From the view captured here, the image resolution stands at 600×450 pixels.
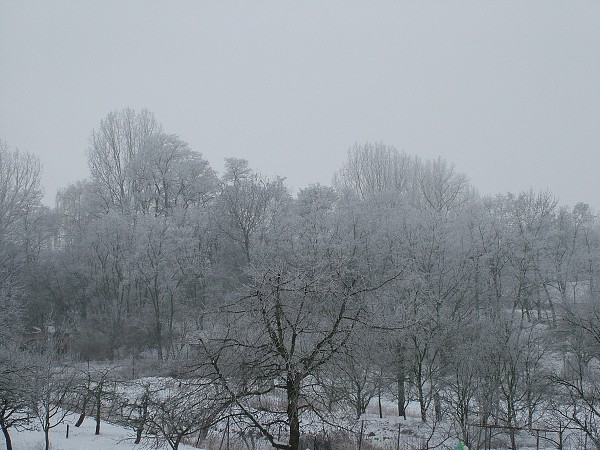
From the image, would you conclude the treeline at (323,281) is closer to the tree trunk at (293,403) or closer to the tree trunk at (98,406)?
the tree trunk at (293,403)

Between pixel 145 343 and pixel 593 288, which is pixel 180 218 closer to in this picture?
pixel 145 343

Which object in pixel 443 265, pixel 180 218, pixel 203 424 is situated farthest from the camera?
pixel 180 218

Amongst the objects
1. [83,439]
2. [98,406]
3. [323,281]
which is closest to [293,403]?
[323,281]

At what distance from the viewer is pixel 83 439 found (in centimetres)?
1923

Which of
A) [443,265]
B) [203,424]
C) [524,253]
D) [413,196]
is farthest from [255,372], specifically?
[413,196]

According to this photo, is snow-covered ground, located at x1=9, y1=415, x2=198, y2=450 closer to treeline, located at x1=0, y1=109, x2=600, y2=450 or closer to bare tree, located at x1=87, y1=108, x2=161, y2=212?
treeline, located at x1=0, y1=109, x2=600, y2=450


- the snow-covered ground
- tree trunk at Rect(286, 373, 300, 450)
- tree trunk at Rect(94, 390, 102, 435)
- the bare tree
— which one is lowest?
the snow-covered ground

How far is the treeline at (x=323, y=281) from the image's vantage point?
9266 mm

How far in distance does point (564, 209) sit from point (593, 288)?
16931 millimetres

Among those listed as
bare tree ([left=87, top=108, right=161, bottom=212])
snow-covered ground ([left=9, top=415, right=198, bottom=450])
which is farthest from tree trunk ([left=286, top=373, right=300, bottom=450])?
bare tree ([left=87, top=108, right=161, bottom=212])

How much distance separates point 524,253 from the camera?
33562 millimetres

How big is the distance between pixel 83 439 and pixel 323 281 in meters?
14.2

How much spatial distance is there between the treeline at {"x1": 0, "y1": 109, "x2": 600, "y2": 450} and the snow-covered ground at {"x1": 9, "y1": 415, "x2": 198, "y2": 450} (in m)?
3.62

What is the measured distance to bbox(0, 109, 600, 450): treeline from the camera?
9266 millimetres
